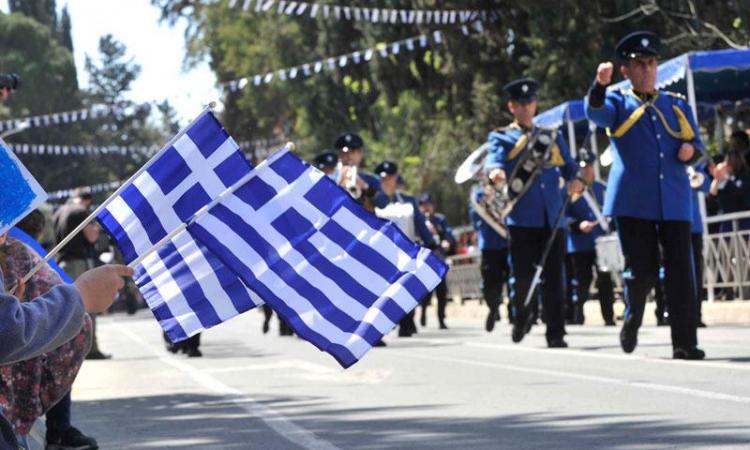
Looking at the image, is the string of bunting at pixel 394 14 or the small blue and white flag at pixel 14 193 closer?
the small blue and white flag at pixel 14 193

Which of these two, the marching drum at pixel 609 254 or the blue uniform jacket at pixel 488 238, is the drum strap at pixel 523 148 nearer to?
the marching drum at pixel 609 254

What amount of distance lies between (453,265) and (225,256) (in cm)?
3029

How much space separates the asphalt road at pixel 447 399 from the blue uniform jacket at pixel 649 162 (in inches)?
43.1

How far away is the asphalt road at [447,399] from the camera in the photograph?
8992 millimetres

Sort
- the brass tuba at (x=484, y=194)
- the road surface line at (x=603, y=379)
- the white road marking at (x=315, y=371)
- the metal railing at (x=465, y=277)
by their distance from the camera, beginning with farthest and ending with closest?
the metal railing at (x=465, y=277)
the brass tuba at (x=484, y=194)
the white road marking at (x=315, y=371)
the road surface line at (x=603, y=379)

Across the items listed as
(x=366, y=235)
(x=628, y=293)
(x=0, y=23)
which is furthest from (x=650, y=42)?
(x=0, y=23)

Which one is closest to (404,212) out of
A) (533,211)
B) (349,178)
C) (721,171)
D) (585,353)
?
(349,178)

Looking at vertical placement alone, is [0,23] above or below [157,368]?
above

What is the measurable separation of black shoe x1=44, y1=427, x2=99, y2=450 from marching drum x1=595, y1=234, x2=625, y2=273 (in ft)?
44.4

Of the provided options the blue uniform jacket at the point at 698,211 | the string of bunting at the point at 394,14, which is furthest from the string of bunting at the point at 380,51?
the blue uniform jacket at the point at 698,211

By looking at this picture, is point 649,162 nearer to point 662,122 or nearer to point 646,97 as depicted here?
point 662,122

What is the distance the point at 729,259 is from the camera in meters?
20.1

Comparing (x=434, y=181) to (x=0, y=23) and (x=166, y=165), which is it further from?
(x=166, y=165)

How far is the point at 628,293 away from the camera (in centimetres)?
1328
